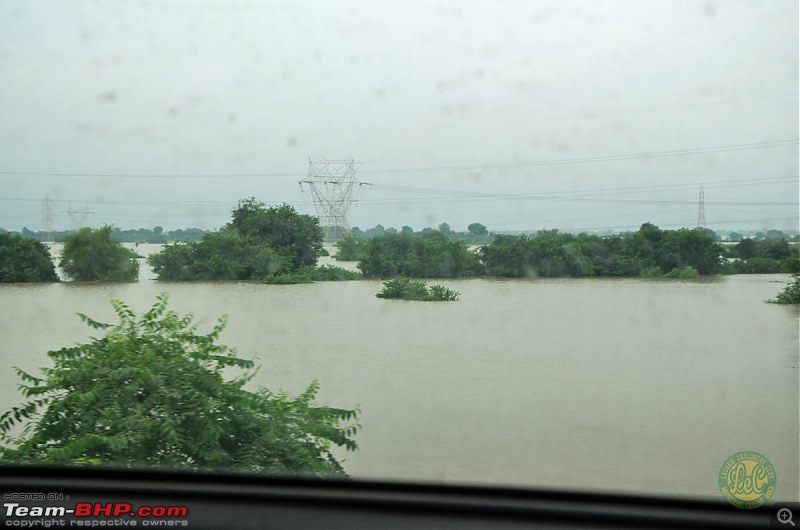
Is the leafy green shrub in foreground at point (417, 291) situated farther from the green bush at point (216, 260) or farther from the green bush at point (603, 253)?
the green bush at point (216, 260)

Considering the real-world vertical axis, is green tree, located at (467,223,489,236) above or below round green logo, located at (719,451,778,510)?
above

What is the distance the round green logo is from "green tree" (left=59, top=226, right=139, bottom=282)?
3.64 meters

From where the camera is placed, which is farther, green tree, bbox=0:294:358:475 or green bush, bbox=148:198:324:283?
green bush, bbox=148:198:324:283

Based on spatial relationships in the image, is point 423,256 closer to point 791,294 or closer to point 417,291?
point 417,291

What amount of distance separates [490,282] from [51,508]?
2.77 metres

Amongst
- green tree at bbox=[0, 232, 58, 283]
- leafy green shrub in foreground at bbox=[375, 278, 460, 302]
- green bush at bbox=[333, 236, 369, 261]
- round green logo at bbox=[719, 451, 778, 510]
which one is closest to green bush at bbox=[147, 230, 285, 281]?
green bush at bbox=[333, 236, 369, 261]

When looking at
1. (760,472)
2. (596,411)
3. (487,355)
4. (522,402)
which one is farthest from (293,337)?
(760,472)

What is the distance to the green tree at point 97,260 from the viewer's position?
4.36 meters

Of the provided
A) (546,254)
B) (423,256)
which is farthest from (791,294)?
(423,256)

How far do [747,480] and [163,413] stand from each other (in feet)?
8.15

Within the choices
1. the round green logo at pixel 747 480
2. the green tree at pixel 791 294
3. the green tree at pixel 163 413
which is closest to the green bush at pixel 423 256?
the green tree at pixel 163 413

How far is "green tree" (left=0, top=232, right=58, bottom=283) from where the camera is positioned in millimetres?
4180

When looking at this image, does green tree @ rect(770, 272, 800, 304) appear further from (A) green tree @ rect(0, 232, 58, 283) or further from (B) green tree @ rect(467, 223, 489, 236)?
(A) green tree @ rect(0, 232, 58, 283)

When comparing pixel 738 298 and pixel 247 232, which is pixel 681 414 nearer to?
pixel 738 298
